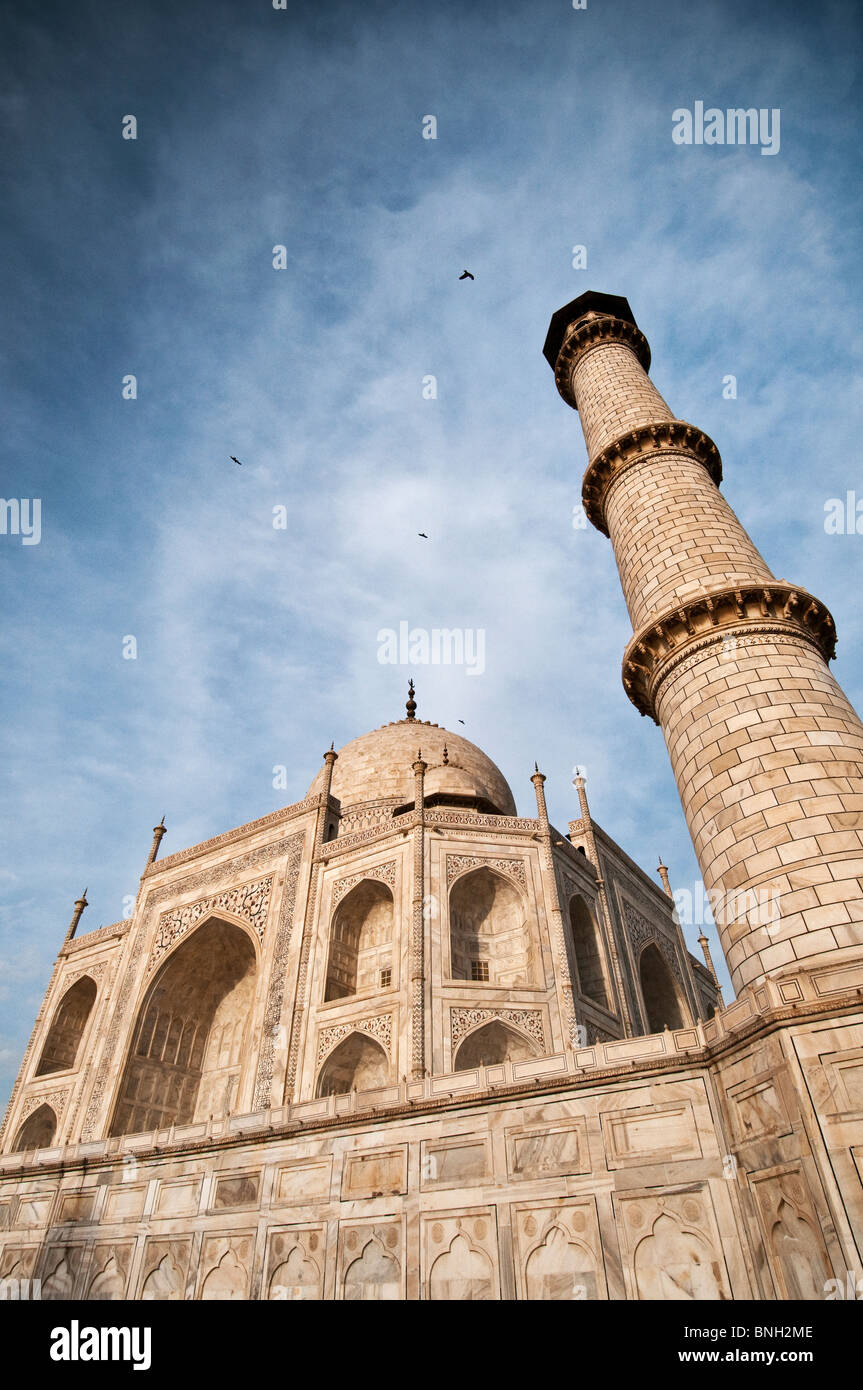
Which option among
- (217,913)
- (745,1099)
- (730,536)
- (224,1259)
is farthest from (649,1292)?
(217,913)

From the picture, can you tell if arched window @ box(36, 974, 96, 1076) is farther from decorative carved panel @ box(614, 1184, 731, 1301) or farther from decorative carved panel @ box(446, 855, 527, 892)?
decorative carved panel @ box(614, 1184, 731, 1301)

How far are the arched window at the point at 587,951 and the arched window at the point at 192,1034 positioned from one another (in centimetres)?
885

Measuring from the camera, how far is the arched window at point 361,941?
62.6 feet

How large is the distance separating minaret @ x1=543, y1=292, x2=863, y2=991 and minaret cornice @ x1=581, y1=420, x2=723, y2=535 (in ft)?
0.07


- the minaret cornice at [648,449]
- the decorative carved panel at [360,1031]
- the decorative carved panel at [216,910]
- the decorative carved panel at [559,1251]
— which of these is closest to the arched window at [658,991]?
the decorative carved panel at [360,1031]

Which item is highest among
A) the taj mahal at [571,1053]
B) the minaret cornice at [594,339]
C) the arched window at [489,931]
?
the minaret cornice at [594,339]

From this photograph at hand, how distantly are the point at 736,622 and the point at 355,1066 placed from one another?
531 inches

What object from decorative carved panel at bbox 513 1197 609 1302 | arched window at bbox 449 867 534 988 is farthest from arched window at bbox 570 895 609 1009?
decorative carved panel at bbox 513 1197 609 1302

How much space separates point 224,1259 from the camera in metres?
10.1

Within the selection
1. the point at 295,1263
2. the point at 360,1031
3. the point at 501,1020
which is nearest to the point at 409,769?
the point at 360,1031

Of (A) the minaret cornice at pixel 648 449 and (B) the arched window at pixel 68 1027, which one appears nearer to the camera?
(A) the minaret cornice at pixel 648 449

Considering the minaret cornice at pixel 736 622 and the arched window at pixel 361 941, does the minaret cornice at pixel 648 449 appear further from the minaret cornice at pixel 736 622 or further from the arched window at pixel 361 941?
the arched window at pixel 361 941
